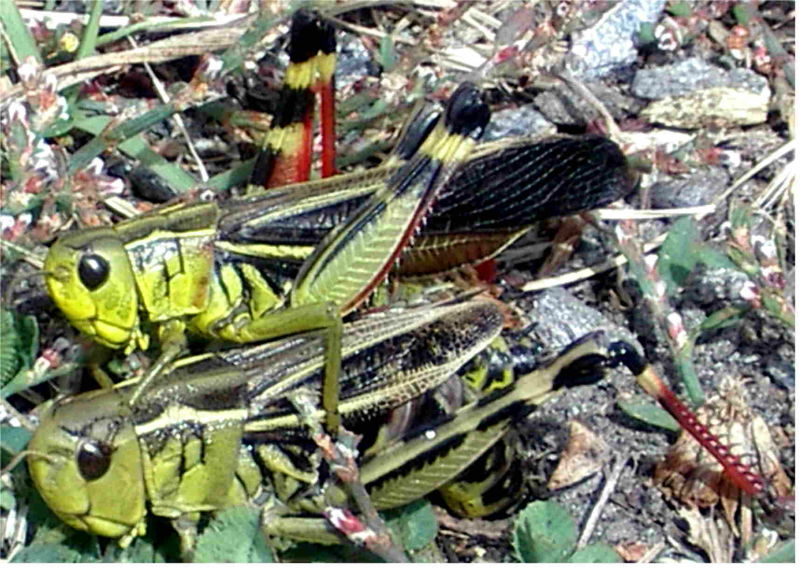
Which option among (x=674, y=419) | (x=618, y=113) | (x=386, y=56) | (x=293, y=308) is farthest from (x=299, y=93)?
(x=674, y=419)

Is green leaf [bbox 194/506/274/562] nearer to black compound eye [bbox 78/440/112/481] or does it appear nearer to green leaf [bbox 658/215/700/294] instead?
black compound eye [bbox 78/440/112/481]

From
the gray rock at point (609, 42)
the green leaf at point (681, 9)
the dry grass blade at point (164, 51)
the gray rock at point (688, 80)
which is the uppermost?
the dry grass blade at point (164, 51)

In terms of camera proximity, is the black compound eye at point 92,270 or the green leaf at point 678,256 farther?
the green leaf at point 678,256

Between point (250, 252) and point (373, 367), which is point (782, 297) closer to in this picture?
point (373, 367)

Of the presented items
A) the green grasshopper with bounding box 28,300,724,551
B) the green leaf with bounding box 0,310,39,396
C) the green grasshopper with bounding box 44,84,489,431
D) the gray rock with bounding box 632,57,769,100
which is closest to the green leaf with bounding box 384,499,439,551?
the green grasshopper with bounding box 28,300,724,551

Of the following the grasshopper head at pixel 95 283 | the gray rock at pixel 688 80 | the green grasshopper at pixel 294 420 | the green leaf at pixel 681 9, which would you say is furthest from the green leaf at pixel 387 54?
the grasshopper head at pixel 95 283

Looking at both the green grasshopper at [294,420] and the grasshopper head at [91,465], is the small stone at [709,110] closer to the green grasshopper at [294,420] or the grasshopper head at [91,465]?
the green grasshopper at [294,420]
